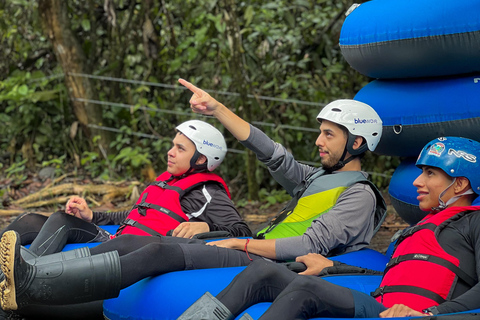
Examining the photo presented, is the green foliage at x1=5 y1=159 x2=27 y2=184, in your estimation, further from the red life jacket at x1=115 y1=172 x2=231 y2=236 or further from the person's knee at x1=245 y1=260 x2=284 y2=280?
the person's knee at x1=245 y1=260 x2=284 y2=280

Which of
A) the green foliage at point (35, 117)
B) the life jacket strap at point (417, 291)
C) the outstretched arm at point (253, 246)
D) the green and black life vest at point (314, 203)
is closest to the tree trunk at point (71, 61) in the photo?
the green foliage at point (35, 117)

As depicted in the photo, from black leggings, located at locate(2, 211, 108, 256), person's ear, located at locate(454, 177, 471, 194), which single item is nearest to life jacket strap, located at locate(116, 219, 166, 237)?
black leggings, located at locate(2, 211, 108, 256)

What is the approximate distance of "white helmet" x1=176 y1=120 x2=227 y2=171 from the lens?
4.03 metres

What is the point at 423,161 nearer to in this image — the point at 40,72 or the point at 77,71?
the point at 77,71

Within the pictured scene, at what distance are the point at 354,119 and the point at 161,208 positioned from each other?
47.8 inches

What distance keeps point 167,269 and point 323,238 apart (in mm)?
778

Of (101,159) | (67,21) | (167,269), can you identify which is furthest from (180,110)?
(167,269)

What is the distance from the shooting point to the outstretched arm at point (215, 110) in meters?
3.57

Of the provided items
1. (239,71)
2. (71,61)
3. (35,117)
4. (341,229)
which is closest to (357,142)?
(341,229)

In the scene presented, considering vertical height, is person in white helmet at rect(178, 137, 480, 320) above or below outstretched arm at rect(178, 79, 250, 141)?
below

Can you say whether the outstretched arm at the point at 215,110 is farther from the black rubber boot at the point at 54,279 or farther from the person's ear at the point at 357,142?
the black rubber boot at the point at 54,279

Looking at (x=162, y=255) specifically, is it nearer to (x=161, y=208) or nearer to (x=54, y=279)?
(x=54, y=279)

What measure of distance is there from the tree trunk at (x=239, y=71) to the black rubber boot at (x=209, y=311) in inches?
175

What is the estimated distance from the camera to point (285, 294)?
250 centimetres
